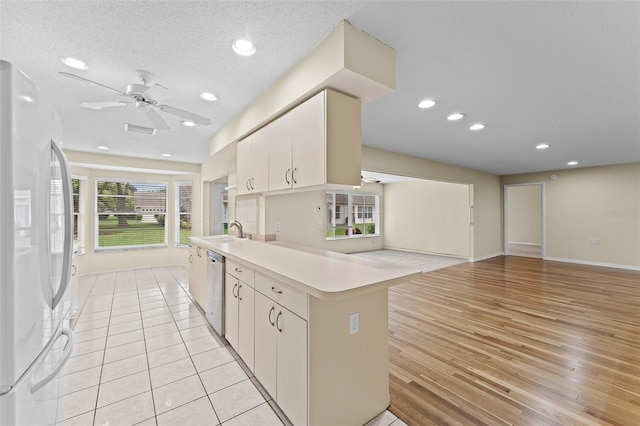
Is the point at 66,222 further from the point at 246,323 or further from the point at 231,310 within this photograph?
the point at 231,310

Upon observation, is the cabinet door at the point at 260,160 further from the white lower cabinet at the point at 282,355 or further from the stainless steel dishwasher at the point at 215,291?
the white lower cabinet at the point at 282,355

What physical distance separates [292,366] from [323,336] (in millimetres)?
300

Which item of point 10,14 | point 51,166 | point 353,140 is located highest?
point 10,14

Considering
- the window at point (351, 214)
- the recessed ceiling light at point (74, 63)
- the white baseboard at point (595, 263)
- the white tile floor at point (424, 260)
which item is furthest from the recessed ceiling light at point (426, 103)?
the white baseboard at point (595, 263)

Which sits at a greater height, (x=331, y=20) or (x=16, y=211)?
(x=331, y=20)

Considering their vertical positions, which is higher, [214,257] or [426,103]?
[426,103]

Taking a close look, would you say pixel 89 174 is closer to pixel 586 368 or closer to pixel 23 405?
pixel 23 405

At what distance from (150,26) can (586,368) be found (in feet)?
13.7

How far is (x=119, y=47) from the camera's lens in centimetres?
188

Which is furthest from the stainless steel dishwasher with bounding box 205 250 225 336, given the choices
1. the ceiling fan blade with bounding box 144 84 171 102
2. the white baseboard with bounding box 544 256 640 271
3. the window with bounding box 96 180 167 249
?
the white baseboard with bounding box 544 256 640 271

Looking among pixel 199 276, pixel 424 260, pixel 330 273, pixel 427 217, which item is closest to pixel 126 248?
pixel 199 276

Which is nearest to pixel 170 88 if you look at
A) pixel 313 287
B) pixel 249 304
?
pixel 249 304

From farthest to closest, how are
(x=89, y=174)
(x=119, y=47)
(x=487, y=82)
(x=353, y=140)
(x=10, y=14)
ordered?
(x=89, y=174) < (x=487, y=82) < (x=353, y=140) < (x=119, y=47) < (x=10, y=14)

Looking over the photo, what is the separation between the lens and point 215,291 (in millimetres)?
2762
